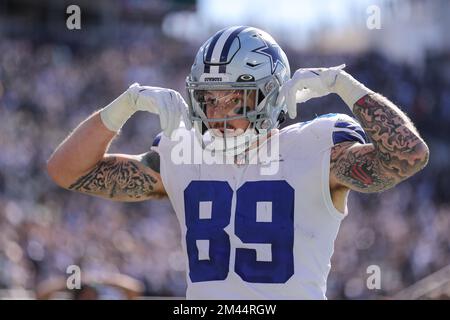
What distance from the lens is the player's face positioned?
12.4ft

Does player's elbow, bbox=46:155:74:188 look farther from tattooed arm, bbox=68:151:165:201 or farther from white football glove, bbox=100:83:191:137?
white football glove, bbox=100:83:191:137

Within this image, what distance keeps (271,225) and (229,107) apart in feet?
1.55

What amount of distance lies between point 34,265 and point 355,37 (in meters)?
14.8

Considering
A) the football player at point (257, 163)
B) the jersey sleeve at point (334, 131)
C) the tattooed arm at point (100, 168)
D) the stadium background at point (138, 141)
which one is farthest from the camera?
the stadium background at point (138, 141)

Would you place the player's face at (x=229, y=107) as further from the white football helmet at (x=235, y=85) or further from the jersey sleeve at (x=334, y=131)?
the jersey sleeve at (x=334, y=131)

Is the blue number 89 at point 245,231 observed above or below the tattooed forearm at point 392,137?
below

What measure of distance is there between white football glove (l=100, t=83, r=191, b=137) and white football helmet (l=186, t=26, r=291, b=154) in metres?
0.06

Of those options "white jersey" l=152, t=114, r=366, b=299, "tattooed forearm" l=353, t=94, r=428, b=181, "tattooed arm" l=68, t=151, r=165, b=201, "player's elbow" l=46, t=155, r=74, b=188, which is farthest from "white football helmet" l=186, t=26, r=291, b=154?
"player's elbow" l=46, t=155, r=74, b=188

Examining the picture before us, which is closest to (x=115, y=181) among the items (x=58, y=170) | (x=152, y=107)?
(x=58, y=170)

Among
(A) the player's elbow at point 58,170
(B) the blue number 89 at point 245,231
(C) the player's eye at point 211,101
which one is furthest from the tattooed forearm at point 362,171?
(A) the player's elbow at point 58,170

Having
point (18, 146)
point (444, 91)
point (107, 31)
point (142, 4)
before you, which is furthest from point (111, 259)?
point (142, 4)

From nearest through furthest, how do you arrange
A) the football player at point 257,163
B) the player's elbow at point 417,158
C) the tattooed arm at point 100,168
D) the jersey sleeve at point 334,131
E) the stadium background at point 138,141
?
the player's elbow at point 417,158 < the football player at point 257,163 < the jersey sleeve at point 334,131 < the tattooed arm at point 100,168 < the stadium background at point 138,141

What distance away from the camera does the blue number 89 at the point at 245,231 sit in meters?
3.64

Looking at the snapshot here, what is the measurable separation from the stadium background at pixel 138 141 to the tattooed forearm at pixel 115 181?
4.51 m
